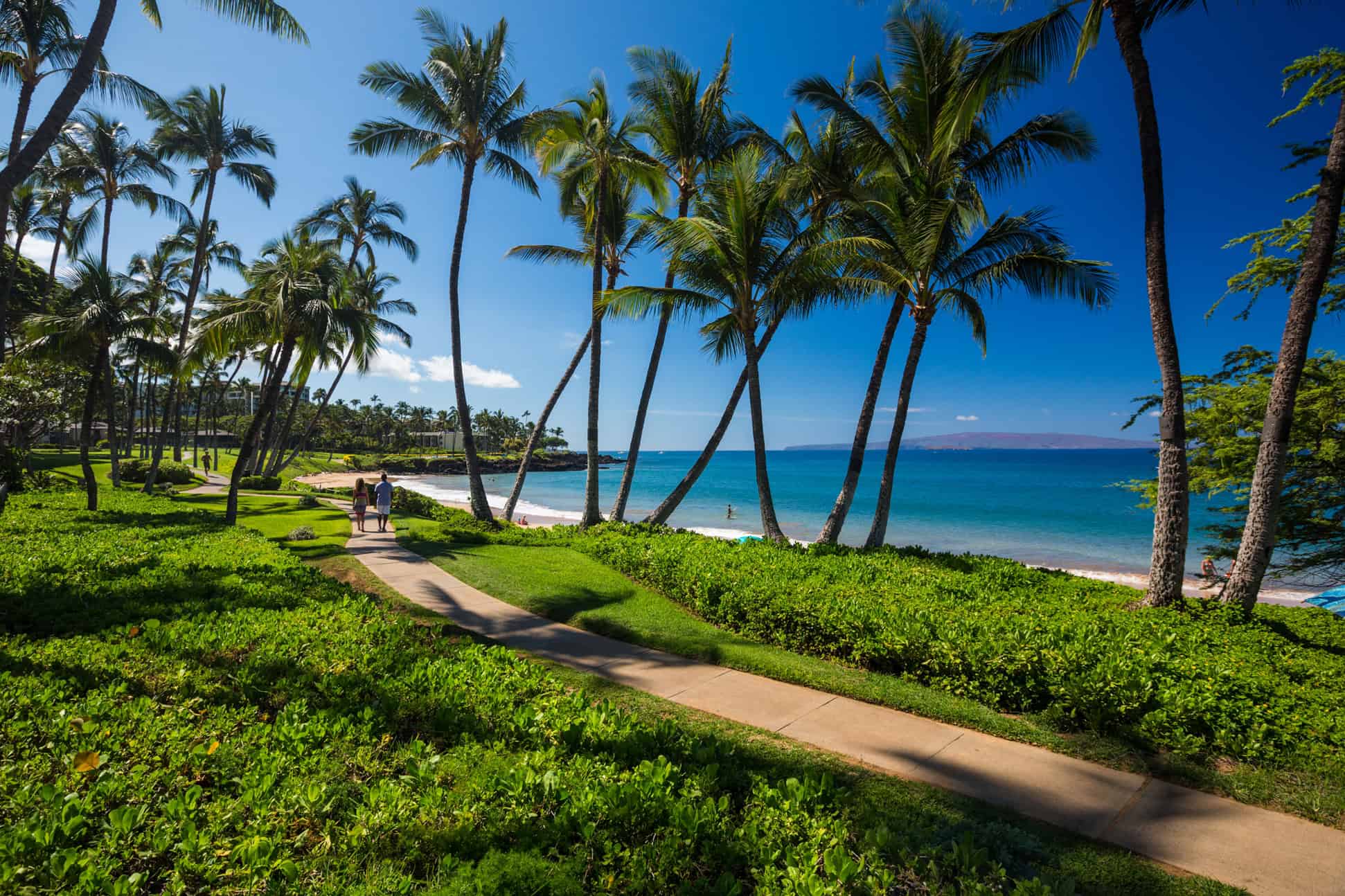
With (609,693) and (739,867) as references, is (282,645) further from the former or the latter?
(739,867)

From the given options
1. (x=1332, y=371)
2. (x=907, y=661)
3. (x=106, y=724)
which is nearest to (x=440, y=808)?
(x=106, y=724)

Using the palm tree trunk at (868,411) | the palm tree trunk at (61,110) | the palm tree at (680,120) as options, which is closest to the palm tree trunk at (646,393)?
the palm tree at (680,120)

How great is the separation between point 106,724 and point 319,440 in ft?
320

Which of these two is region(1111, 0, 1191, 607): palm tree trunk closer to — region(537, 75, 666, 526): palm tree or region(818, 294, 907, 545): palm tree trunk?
region(818, 294, 907, 545): palm tree trunk

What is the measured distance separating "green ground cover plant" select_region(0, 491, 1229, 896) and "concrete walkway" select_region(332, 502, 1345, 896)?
32 cm

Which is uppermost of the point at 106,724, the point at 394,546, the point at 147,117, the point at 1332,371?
the point at 147,117

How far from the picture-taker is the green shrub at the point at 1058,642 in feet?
13.8

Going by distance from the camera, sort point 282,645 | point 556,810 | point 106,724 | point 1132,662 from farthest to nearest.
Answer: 1. point 1132,662
2. point 282,645
3. point 106,724
4. point 556,810

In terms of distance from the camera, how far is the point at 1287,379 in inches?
251

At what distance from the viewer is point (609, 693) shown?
211 inches

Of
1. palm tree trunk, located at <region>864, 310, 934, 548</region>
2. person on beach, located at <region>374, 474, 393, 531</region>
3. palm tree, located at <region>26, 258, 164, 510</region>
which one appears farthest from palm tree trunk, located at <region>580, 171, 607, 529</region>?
palm tree, located at <region>26, 258, 164, 510</region>

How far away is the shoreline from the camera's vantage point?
59.1ft

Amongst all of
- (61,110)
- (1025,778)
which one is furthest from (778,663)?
(61,110)

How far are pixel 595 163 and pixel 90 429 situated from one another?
50.8ft
